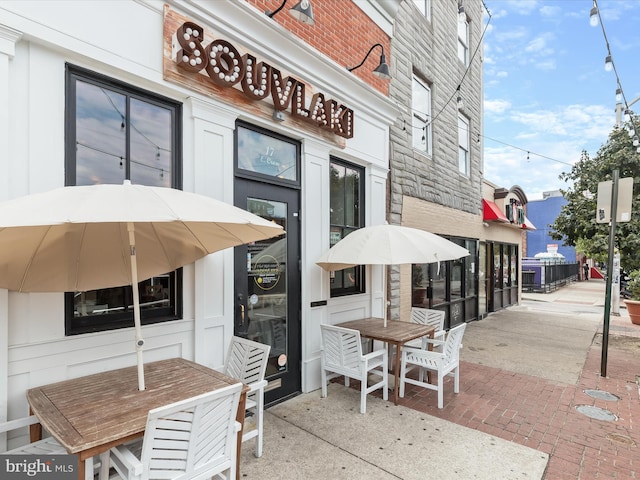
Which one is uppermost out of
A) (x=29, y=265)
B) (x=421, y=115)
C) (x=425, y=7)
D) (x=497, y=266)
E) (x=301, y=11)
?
(x=425, y=7)

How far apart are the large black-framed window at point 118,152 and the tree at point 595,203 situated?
11625 millimetres

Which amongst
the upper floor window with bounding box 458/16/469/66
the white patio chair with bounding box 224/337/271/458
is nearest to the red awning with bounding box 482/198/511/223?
the upper floor window with bounding box 458/16/469/66

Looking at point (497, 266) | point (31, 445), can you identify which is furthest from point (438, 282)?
point (31, 445)

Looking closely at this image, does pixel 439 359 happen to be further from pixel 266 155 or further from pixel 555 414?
pixel 266 155

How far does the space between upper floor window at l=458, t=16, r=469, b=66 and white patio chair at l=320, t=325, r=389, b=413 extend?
8.91 meters

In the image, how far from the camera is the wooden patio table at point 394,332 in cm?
435

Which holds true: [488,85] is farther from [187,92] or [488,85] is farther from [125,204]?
[125,204]

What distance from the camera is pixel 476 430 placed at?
3.74 meters

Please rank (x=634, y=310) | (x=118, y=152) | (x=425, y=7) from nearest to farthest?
1. (x=118, y=152)
2. (x=425, y=7)
3. (x=634, y=310)

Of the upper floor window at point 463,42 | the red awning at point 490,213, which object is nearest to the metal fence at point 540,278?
the red awning at point 490,213

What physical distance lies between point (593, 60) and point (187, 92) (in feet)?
28.3

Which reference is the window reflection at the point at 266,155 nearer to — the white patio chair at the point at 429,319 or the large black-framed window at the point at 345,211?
the large black-framed window at the point at 345,211

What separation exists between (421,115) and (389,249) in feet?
16.0

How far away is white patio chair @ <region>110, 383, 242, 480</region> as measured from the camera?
1914 mm
